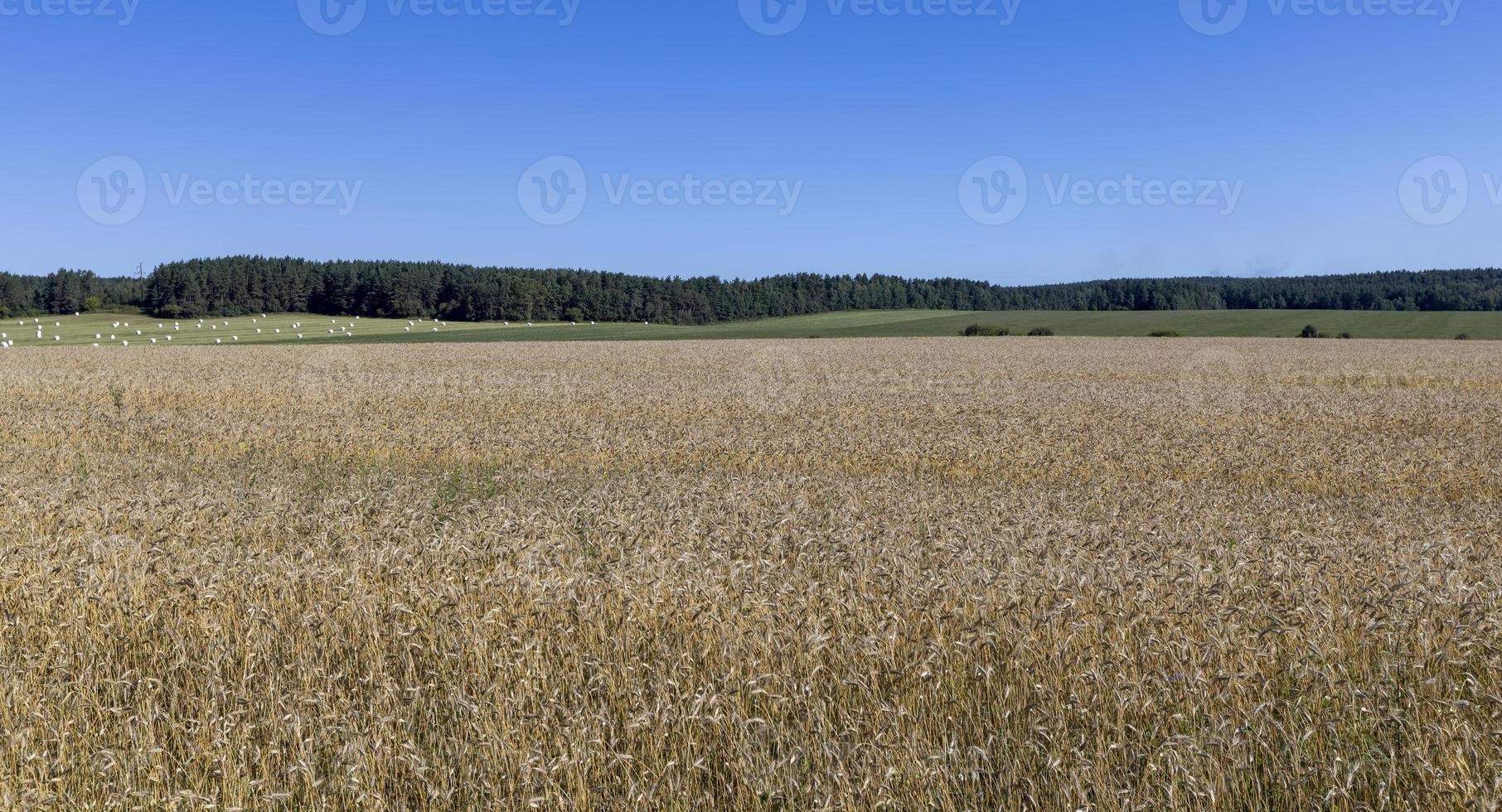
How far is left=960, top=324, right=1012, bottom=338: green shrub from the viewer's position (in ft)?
286

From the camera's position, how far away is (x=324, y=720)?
467 cm

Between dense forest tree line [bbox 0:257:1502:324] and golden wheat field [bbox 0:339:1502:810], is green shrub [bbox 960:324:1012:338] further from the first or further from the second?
golden wheat field [bbox 0:339:1502:810]

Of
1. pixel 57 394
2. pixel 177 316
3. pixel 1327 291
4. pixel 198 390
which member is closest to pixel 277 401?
pixel 198 390

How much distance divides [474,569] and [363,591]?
0.75 meters

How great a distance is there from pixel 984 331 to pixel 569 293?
190 feet

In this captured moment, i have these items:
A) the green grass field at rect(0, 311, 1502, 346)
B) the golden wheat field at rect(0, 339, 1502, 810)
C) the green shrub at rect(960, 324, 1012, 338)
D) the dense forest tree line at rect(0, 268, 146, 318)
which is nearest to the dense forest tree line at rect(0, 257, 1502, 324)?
the dense forest tree line at rect(0, 268, 146, 318)

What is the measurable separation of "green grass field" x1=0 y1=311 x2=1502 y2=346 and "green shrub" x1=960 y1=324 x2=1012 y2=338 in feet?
3.86

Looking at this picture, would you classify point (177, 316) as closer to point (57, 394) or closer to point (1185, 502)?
point (57, 394)

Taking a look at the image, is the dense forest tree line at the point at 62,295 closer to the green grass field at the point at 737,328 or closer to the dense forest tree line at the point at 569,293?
the dense forest tree line at the point at 569,293

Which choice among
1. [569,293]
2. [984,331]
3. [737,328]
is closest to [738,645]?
[984,331]

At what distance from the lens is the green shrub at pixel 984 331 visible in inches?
3433

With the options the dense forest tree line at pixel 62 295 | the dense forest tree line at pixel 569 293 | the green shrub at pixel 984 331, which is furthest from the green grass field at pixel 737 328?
the dense forest tree line at pixel 62 295

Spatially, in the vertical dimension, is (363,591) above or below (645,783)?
above

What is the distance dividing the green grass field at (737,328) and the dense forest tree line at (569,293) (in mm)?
8638
